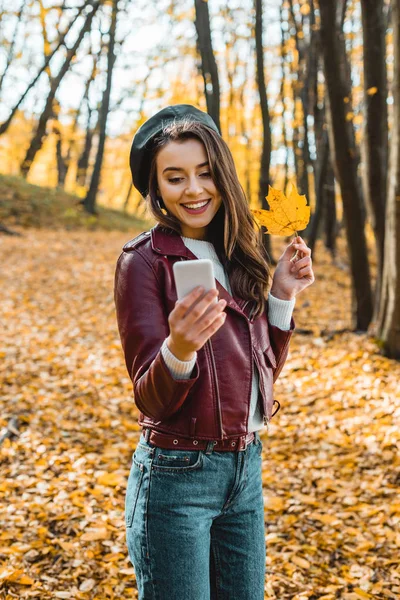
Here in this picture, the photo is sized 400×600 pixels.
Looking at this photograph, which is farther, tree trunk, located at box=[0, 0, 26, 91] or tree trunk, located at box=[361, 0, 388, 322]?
tree trunk, located at box=[0, 0, 26, 91]

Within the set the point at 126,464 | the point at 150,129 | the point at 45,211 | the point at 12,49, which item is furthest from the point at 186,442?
the point at 12,49

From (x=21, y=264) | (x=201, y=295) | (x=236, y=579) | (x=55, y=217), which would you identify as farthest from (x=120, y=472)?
(x=55, y=217)

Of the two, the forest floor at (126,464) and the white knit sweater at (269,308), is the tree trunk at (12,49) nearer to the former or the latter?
the forest floor at (126,464)

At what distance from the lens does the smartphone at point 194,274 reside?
1.30 metres

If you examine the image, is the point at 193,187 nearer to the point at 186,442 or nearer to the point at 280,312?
the point at 280,312

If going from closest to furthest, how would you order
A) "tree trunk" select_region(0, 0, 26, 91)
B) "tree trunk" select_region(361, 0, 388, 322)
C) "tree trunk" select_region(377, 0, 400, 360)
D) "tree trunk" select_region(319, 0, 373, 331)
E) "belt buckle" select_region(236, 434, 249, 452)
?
"belt buckle" select_region(236, 434, 249, 452), "tree trunk" select_region(377, 0, 400, 360), "tree trunk" select_region(319, 0, 373, 331), "tree trunk" select_region(361, 0, 388, 322), "tree trunk" select_region(0, 0, 26, 91)

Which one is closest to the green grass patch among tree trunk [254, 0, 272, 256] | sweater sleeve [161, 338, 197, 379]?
tree trunk [254, 0, 272, 256]

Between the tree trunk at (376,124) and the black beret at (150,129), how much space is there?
17.9 ft

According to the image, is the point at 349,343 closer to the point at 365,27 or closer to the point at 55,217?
the point at 365,27

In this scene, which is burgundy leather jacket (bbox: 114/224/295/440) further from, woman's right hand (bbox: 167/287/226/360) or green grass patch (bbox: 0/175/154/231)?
green grass patch (bbox: 0/175/154/231)

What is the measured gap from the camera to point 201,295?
4.23 ft

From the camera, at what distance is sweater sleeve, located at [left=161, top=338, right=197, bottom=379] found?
1.39 m

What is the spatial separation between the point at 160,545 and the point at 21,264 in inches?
414

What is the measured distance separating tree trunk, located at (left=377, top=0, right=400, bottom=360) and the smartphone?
16.0 ft
